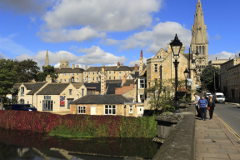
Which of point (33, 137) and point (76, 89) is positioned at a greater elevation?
point (76, 89)

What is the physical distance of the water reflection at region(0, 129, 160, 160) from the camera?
2816cm

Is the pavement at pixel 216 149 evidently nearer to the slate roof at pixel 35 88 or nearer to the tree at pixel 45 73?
the slate roof at pixel 35 88

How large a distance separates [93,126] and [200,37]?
125 metres

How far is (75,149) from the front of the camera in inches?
1187

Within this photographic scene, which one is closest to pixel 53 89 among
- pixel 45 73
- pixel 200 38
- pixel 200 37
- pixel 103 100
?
pixel 103 100

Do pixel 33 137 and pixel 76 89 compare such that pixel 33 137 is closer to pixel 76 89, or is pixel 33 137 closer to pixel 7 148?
pixel 7 148

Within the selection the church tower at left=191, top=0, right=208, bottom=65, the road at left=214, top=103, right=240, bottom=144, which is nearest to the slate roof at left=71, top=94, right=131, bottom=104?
the road at left=214, top=103, right=240, bottom=144

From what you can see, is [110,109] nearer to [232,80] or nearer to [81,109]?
[81,109]

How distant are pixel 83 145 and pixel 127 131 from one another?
6742mm

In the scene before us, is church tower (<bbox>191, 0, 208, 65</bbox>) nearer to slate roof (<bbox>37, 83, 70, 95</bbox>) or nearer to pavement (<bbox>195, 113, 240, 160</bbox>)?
slate roof (<bbox>37, 83, 70, 95</bbox>)

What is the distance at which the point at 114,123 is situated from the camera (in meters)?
32.7

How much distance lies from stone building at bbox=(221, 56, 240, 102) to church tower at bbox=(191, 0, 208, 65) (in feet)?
187

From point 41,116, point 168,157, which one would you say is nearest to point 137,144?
point 41,116

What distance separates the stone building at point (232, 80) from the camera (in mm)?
63000
